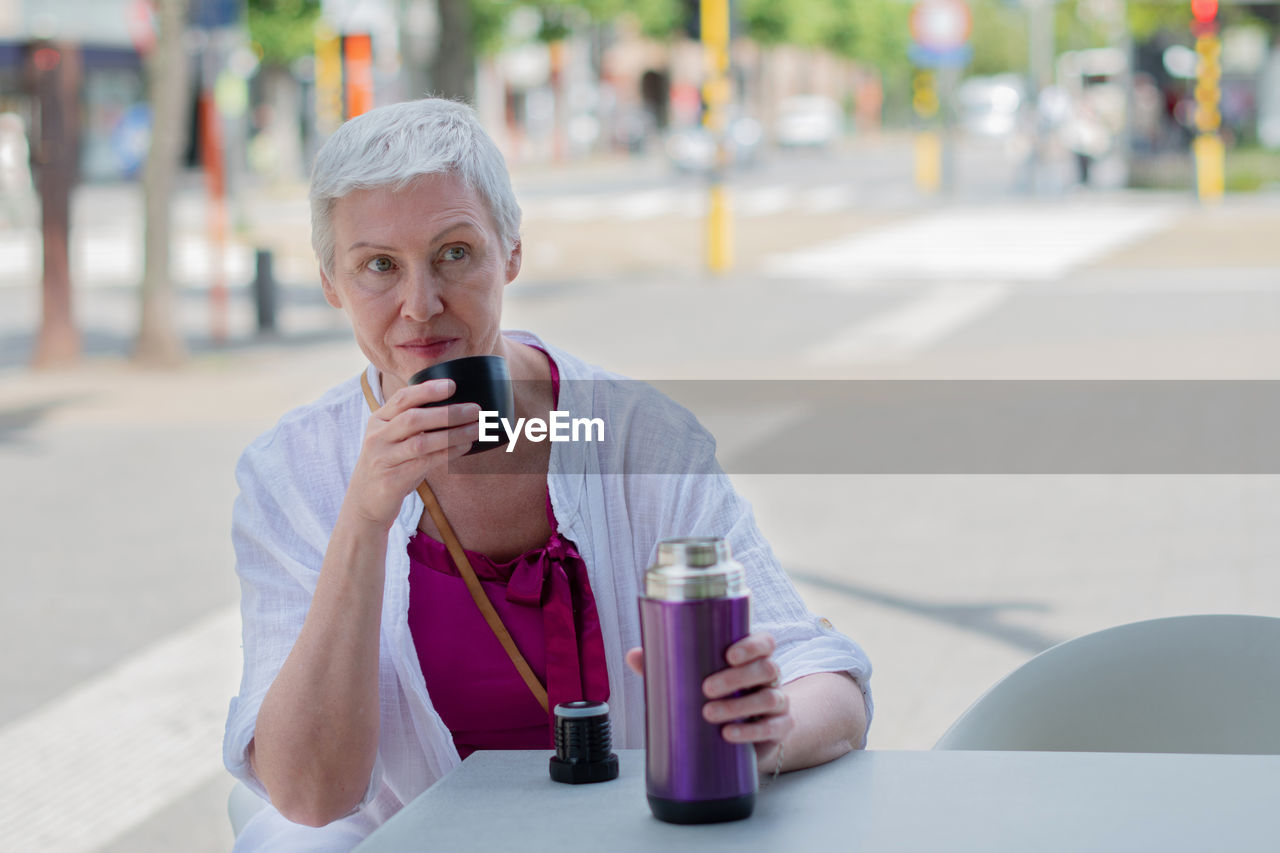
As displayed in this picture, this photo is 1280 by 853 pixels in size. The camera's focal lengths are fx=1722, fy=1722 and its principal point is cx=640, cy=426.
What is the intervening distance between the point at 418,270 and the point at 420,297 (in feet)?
0.11

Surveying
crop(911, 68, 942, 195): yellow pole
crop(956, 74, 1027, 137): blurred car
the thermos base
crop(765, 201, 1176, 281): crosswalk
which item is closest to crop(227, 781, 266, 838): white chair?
the thermos base

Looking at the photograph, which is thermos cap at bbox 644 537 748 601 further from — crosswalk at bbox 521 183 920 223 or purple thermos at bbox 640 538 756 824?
crosswalk at bbox 521 183 920 223

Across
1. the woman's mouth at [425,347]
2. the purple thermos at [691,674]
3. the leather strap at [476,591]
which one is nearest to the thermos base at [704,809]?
the purple thermos at [691,674]

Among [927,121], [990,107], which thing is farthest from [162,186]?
[990,107]

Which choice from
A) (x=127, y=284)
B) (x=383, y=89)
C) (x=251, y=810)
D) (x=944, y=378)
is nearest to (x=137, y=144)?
(x=383, y=89)

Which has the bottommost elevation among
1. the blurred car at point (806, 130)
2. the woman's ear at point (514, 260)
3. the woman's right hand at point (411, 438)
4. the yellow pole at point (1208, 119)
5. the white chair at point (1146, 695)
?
the white chair at point (1146, 695)

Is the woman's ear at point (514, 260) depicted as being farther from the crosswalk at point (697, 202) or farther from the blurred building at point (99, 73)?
the blurred building at point (99, 73)

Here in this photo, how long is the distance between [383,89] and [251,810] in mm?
23326

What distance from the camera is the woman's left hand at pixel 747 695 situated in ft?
5.26

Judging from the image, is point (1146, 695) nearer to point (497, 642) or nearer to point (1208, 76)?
point (497, 642)

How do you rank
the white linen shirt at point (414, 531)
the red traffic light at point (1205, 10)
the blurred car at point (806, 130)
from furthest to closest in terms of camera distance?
the blurred car at point (806, 130) → the red traffic light at point (1205, 10) → the white linen shirt at point (414, 531)

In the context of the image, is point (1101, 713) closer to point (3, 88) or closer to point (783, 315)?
point (783, 315)

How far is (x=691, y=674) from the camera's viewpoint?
Answer: 5.25 feet

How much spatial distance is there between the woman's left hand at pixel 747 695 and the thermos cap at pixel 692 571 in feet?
0.21
